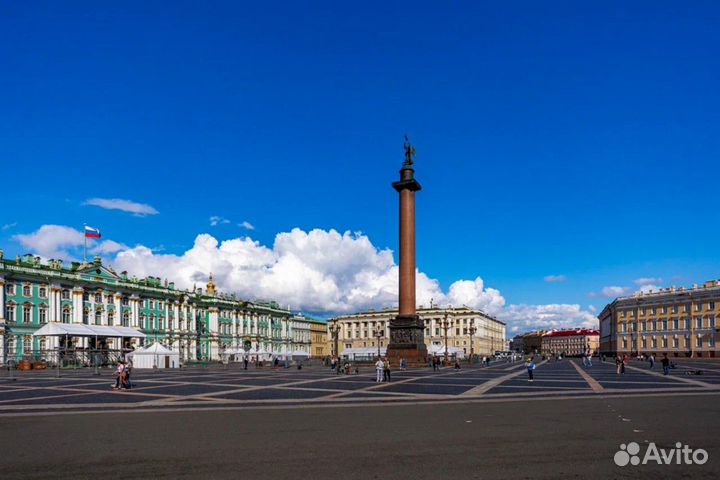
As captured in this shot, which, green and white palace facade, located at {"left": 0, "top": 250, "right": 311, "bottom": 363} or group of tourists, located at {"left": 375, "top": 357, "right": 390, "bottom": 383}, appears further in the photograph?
green and white palace facade, located at {"left": 0, "top": 250, "right": 311, "bottom": 363}

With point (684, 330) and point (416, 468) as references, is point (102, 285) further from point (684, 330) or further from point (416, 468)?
point (684, 330)

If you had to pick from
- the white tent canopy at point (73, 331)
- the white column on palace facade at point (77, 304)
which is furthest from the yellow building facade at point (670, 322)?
the white column on palace facade at point (77, 304)

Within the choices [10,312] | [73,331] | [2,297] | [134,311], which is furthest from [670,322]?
[2,297]

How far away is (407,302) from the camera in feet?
191

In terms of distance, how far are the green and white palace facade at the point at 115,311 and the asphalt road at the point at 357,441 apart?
1695 inches

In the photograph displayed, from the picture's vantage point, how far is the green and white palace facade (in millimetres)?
78062

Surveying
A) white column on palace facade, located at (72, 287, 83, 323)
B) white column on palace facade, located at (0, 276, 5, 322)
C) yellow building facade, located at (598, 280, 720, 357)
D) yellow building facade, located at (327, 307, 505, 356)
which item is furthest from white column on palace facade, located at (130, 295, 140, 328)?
yellow building facade, located at (598, 280, 720, 357)

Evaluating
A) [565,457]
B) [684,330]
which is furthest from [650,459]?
[684,330]

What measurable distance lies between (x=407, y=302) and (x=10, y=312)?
50683 mm

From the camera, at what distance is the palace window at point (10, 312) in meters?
76.6

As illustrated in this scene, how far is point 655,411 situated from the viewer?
18.9 metres

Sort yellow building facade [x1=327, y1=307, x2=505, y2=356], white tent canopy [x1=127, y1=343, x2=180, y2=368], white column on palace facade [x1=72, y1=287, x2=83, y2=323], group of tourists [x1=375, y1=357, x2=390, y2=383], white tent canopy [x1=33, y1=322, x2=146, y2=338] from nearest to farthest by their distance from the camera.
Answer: group of tourists [x1=375, y1=357, x2=390, y2=383]
white tent canopy [x1=127, y1=343, x2=180, y2=368]
white tent canopy [x1=33, y1=322, x2=146, y2=338]
white column on palace facade [x1=72, y1=287, x2=83, y2=323]
yellow building facade [x1=327, y1=307, x2=505, y2=356]

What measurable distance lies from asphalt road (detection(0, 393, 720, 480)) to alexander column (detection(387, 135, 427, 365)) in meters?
36.9

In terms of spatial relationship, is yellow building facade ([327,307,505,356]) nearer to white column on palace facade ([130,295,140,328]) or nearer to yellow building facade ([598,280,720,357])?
yellow building facade ([598,280,720,357])
